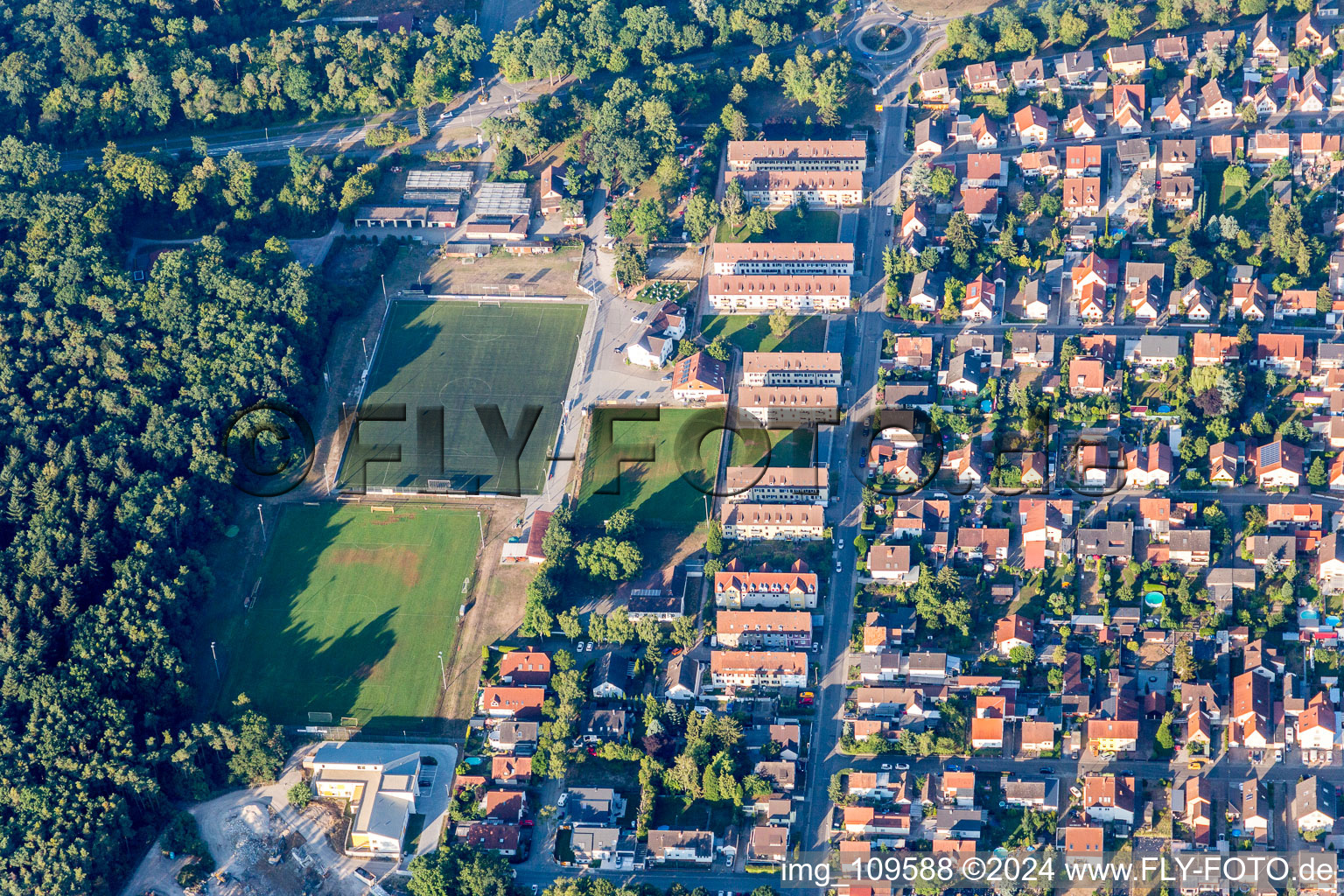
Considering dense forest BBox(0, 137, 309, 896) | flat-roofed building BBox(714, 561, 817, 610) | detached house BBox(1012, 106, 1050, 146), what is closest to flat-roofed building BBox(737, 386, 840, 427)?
flat-roofed building BBox(714, 561, 817, 610)

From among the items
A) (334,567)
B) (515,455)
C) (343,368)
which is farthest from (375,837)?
(343,368)

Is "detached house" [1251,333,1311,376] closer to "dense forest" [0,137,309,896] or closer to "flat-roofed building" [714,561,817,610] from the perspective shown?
"flat-roofed building" [714,561,817,610]

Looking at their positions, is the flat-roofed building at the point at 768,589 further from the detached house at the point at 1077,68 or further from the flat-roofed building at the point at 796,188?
the detached house at the point at 1077,68

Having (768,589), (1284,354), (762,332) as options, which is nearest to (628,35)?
(762,332)

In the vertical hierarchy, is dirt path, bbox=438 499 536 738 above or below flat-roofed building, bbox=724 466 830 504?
below

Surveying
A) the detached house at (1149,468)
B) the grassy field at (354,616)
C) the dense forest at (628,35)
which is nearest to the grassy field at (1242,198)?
the detached house at (1149,468)

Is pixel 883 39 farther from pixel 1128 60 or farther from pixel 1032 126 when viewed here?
pixel 1128 60
